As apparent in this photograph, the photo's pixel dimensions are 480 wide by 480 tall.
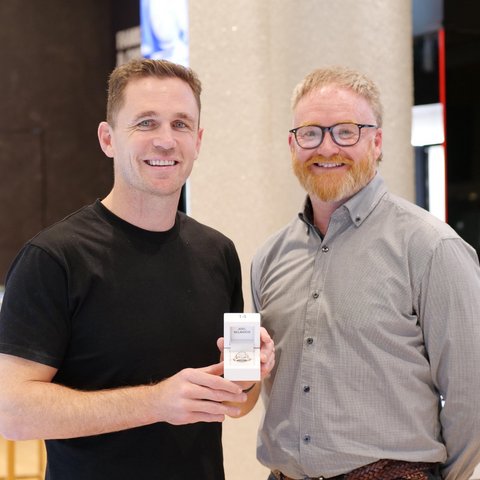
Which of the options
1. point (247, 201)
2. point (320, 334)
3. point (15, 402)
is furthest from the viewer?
point (247, 201)

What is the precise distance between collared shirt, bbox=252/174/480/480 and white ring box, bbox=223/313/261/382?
1.13ft

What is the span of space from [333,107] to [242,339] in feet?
2.67

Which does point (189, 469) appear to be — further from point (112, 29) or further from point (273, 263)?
point (112, 29)

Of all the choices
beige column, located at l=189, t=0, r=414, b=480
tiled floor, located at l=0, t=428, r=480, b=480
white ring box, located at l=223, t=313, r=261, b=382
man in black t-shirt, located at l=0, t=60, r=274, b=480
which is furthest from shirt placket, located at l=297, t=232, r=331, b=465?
tiled floor, located at l=0, t=428, r=480, b=480

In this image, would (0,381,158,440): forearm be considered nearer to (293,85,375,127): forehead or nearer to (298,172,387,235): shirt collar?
(298,172,387,235): shirt collar

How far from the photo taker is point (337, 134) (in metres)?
1.93

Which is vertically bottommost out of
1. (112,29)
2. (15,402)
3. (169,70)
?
(15,402)

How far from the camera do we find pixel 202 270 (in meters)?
1.86

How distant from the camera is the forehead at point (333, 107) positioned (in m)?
1.91

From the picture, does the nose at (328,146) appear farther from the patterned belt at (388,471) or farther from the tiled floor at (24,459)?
the tiled floor at (24,459)

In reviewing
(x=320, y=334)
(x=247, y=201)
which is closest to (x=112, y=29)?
(x=247, y=201)

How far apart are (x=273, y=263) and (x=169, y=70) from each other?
71cm

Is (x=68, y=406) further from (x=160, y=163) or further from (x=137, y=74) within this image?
(x=137, y=74)

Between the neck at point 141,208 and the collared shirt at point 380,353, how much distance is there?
485 millimetres
